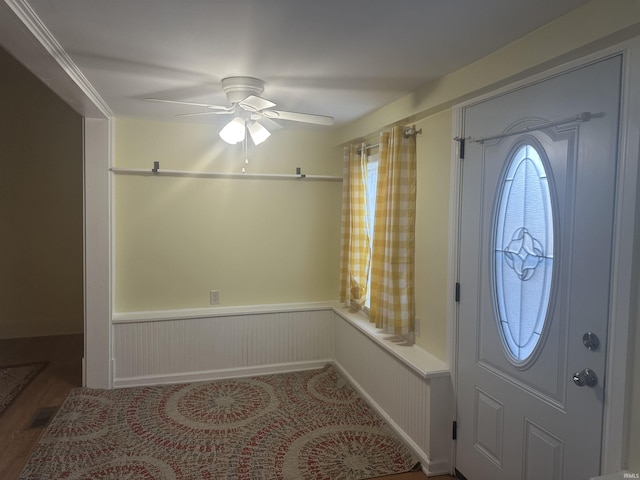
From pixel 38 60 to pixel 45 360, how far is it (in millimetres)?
3247

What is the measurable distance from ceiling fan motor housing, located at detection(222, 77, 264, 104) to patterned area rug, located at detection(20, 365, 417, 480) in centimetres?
220

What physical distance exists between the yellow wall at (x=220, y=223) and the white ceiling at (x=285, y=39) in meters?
1.02

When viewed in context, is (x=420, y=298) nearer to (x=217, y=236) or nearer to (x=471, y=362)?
(x=471, y=362)

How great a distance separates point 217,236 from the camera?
3875 mm

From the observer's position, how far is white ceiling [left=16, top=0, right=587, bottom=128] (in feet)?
5.32

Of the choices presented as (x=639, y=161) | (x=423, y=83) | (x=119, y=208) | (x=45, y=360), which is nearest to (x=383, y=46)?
(x=423, y=83)

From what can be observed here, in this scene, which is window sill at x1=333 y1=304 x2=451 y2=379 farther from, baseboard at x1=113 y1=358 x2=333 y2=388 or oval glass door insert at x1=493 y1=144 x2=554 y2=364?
baseboard at x1=113 y1=358 x2=333 y2=388

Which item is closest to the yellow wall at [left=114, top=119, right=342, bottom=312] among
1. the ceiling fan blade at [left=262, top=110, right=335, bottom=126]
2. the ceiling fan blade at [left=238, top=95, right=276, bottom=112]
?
the ceiling fan blade at [left=262, top=110, right=335, bottom=126]

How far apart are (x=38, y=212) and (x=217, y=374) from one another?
2987mm

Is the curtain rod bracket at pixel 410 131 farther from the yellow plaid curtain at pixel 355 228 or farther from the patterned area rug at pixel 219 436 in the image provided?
the patterned area rug at pixel 219 436

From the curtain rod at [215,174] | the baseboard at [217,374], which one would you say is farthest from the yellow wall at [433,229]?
the baseboard at [217,374]

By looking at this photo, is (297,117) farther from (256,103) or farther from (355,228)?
(355,228)

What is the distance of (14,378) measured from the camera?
3.70 metres

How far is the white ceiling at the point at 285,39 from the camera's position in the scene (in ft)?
5.32
